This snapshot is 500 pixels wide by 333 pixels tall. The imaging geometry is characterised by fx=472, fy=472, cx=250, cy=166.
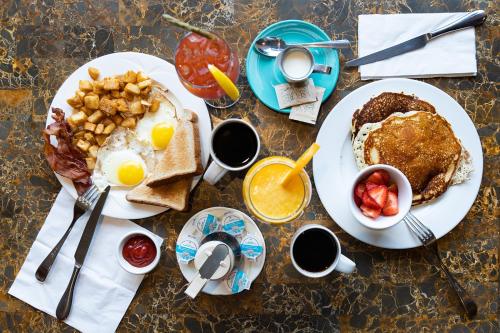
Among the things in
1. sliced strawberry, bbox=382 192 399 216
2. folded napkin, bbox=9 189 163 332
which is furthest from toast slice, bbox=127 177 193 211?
sliced strawberry, bbox=382 192 399 216

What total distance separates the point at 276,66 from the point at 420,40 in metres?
0.54

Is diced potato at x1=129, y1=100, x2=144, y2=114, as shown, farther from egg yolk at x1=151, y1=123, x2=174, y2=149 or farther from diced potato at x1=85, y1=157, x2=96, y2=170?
diced potato at x1=85, y1=157, x2=96, y2=170

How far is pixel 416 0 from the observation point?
5.93 feet

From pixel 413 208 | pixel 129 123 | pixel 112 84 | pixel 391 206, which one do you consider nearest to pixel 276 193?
pixel 391 206

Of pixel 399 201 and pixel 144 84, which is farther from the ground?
pixel 144 84

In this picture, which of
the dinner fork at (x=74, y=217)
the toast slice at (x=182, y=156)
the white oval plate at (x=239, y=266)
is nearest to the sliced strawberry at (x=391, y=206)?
the white oval plate at (x=239, y=266)

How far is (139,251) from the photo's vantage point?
5.70ft

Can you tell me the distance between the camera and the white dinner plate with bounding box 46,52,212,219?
5.74 feet

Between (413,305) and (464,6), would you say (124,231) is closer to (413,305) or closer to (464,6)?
(413,305)

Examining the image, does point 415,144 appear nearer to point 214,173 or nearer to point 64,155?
point 214,173

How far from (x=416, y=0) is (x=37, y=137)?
5.19ft

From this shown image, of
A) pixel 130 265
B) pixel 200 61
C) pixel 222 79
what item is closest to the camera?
pixel 222 79

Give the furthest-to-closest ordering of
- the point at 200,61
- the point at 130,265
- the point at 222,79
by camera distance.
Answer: the point at 130,265, the point at 200,61, the point at 222,79

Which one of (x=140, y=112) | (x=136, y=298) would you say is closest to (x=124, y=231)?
(x=136, y=298)
